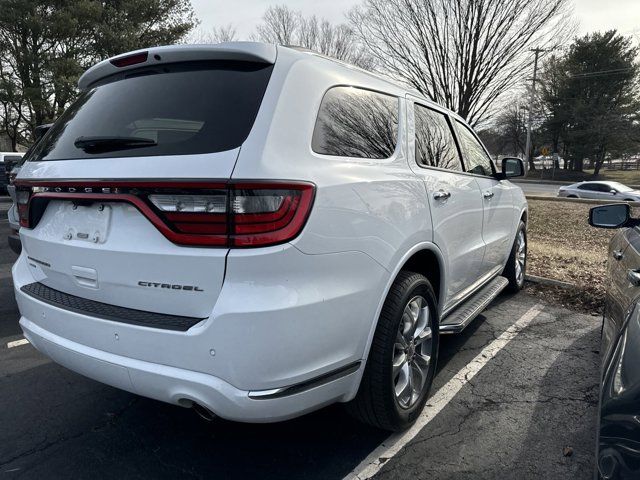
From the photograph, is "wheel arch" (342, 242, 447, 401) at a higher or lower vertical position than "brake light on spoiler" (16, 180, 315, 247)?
lower

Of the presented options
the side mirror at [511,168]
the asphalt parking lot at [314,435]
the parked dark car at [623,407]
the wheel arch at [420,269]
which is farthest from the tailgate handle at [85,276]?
the side mirror at [511,168]

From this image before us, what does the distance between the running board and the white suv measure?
414 mm

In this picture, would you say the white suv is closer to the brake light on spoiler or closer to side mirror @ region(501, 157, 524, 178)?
the brake light on spoiler

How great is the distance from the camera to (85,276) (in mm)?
2053

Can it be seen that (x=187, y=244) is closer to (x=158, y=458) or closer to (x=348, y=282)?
(x=348, y=282)

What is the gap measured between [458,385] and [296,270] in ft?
6.30

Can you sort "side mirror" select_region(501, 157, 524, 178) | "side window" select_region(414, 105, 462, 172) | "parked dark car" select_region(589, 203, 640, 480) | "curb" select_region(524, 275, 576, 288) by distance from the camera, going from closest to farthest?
"parked dark car" select_region(589, 203, 640, 480), "side window" select_region(414, 105, 462, 172), "side mirror" select_region(501, 157, 524, 178), "curb" select_region(524, 275, 576, 288)

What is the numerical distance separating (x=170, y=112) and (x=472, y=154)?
107 inches

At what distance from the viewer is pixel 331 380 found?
6.41 feet

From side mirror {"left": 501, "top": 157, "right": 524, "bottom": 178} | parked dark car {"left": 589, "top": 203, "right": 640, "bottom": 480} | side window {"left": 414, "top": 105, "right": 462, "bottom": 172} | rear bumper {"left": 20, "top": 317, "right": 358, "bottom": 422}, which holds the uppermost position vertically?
side window {"left": 414, "top": 105, "right": 462, "bottom": 172}

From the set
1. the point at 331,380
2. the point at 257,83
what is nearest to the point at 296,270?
the point at 331,380

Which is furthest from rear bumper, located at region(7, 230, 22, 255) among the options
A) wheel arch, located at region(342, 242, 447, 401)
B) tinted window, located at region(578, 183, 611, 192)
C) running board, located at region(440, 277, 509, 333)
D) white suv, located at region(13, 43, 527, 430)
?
tinted window, located at region(578, 183, 611, 192)

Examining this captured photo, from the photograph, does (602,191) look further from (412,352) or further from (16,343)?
(16,343)

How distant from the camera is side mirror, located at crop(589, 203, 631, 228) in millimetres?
2658
